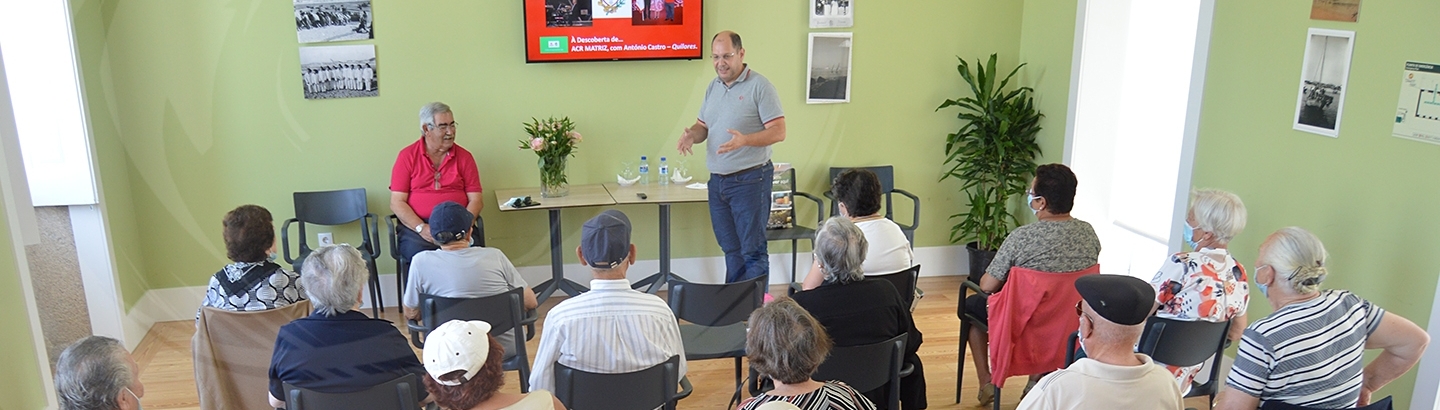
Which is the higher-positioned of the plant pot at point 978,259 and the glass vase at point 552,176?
the glass vase at point 552,176

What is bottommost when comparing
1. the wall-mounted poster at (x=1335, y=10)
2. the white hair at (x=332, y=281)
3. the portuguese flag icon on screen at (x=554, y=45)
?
the white hair at (x=332, y=281)

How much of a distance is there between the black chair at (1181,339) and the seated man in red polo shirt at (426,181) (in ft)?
9.43

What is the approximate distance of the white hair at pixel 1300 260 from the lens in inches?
80.0

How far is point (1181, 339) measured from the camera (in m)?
Answer: 2.42

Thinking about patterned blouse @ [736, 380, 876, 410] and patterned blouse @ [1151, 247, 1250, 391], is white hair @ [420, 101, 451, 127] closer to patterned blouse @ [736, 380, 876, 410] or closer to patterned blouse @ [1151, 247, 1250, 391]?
patterned blouse @ [736, 380, 876, 410]

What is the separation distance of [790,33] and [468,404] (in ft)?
9.96

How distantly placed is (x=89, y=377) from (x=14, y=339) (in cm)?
97

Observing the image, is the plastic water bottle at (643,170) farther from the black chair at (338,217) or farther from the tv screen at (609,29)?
the black chair at (338,217)

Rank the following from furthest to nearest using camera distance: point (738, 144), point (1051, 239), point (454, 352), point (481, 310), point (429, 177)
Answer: point (429, 177) < point (738, 144) < point (1051, 239) < point (481, 310) < point (454, 352)

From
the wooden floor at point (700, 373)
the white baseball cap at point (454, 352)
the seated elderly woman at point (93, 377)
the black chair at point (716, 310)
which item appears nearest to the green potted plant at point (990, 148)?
the wooden floor at point (700, 373)

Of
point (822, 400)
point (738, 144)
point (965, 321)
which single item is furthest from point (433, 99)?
point (822, 400)

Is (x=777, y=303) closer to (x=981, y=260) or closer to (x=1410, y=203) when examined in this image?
(x=1410, y=203)

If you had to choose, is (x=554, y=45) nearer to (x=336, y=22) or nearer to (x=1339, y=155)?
(x=336, y=22)

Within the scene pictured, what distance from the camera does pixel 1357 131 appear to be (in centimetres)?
270
